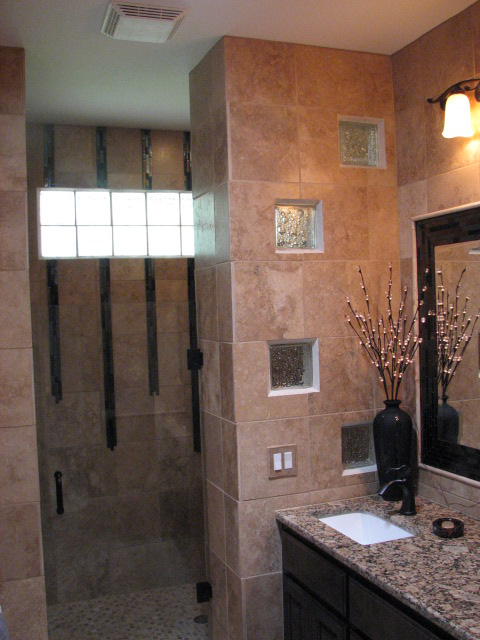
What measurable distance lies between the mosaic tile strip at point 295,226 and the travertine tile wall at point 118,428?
947mm

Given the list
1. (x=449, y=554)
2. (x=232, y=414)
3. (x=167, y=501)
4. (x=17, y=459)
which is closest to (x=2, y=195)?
(x=17, y=459)

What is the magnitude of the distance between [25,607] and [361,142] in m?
2.47

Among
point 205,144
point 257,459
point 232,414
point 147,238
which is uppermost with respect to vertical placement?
point 205,144

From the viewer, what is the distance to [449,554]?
2115mm

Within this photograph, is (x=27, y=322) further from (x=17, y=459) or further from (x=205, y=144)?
(x=205, y=144)

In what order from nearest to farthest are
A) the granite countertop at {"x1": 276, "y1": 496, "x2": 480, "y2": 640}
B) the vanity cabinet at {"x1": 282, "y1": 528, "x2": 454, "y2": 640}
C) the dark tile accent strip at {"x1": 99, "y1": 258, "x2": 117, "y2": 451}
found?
1. the granite countertop at {"x1": 276, "y1": 496, "x2": 480, "y2": 640}
2. the vanity cabinet at {"x1": 282, "y1": 528, "x2": 454, "y2": 640}
3. the dark tile accent strip at {"x1": 99, "y1": 258, "x2": 117, "y2": 451}

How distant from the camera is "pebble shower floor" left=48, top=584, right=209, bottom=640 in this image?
3.24 metres

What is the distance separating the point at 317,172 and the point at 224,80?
542 millimetres

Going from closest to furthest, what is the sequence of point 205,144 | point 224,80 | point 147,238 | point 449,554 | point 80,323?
point 449,554 < point 224,80 < point 205,144 < point 80,323 < point 147,238

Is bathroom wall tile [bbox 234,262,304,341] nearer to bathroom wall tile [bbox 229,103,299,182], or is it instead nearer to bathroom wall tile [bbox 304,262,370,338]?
bathroom wall tile [bbox 304,262,370,338]

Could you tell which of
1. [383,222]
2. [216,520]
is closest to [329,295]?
[383,222]

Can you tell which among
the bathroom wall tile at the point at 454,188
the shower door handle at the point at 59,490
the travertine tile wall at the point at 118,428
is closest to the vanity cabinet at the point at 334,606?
the travertine tile wall at the point at 118,428

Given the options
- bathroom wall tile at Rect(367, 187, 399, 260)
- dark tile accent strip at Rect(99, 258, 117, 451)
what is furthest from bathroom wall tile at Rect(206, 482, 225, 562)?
bathroom wall tile at Rect(367, 187, 399, 260)

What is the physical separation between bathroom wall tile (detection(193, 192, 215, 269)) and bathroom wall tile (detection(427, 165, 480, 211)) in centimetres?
93
